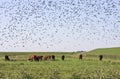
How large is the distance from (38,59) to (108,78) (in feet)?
95.6

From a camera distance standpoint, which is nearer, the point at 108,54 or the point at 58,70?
the point at 58,70

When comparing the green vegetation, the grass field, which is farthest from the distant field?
the grass field

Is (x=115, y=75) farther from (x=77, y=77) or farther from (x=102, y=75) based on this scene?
(x=77, y=77)

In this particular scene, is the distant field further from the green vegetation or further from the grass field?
the grass field

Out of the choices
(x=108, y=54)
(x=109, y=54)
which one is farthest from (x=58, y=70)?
(x=109, y=54)

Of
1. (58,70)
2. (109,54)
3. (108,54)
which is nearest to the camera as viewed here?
(58,70)

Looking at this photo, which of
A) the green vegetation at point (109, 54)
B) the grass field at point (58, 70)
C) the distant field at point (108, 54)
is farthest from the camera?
the distant field at point (108, 54)

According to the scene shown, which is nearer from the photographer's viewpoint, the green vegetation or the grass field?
the grass field

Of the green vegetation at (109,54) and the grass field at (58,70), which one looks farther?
the green vegetation at (109,54)

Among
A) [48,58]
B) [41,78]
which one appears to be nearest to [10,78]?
[41,78]

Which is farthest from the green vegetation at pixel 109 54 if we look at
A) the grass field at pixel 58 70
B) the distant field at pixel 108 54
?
the grass field at pixel 58 70

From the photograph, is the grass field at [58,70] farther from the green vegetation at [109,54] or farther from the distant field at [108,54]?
the distant field at [108,54]

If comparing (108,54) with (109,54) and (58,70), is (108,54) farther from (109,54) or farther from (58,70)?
(58,70)

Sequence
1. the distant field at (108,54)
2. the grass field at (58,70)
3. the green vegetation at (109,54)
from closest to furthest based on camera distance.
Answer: the grass field at (58,70)
the green vegetation at (109,54)
the distant field at (108,54)
